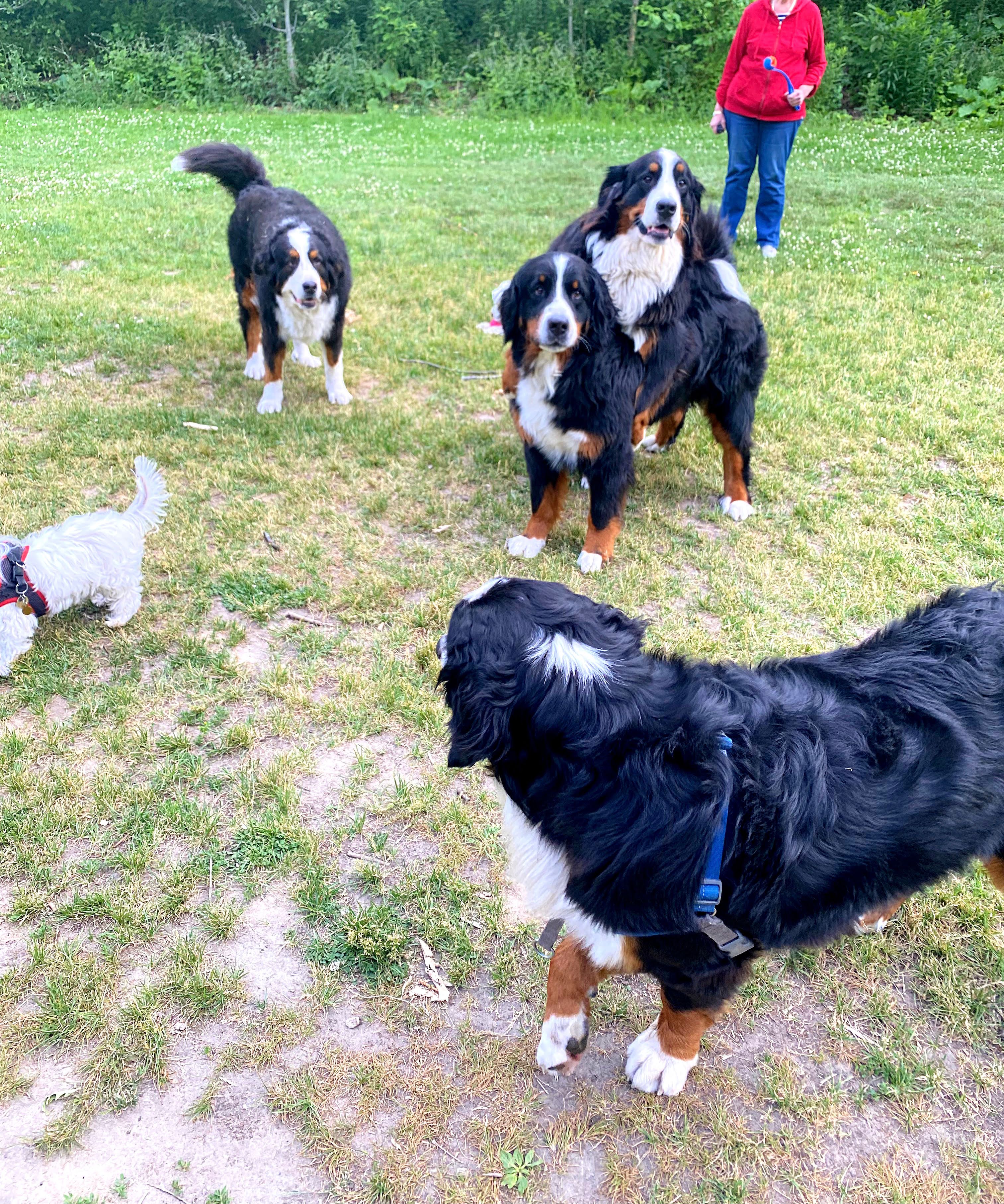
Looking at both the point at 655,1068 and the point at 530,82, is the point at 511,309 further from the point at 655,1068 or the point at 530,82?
the point at 530,82

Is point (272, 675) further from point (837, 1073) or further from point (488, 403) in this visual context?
point (488, 403)

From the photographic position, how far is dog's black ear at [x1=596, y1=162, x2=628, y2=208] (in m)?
4.09

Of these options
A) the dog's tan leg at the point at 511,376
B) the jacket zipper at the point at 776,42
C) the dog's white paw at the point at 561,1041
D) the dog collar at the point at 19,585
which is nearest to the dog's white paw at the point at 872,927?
the dog's white paw at the point at 561,1041

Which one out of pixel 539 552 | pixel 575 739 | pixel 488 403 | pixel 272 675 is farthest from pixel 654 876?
pixel 488 403

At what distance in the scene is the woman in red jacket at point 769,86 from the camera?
7.34 meters

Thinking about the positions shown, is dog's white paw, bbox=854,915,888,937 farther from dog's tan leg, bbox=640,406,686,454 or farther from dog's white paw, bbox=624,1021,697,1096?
dog's tan leg, bbox=640,406,686,454

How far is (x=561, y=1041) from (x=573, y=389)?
2.77 m

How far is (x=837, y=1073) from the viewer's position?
2.18m

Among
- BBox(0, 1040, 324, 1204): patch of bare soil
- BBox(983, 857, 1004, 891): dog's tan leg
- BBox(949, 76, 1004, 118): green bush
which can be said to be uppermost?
BBox(949, 76, 1004, 118): green bush

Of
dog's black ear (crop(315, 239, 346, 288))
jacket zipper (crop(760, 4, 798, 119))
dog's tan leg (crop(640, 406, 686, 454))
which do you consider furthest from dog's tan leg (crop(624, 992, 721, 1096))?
jacket zipper (crop(760, 4, 798, 119))

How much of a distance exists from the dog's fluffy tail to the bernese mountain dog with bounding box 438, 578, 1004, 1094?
5.32 m

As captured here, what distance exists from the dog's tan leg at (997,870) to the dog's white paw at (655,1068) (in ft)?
3.25

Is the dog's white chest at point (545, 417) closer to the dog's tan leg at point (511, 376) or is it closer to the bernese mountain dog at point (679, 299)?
the dog's tan leg at point (511, 376)

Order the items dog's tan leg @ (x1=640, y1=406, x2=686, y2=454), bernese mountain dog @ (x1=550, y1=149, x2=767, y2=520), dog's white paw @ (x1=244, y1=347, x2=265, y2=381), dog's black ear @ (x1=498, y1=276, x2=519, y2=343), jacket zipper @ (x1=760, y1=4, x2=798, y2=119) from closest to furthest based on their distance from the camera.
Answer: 1. dog's black ear @ (x1=498, y1=276, x2=519, y2=343)
2. bernese mountain dog @ (x1=550, y1=149, x2=767, y2=520)
3. dog's tan leg @ (x1=640, y1=406, x2=686, y2=454)
4. dog's white paw @ (x1=244, y1=347, x2=265, y2=381)
5. jacket zipper @ (x1=760, y1=4, x2=798, y2=119)
